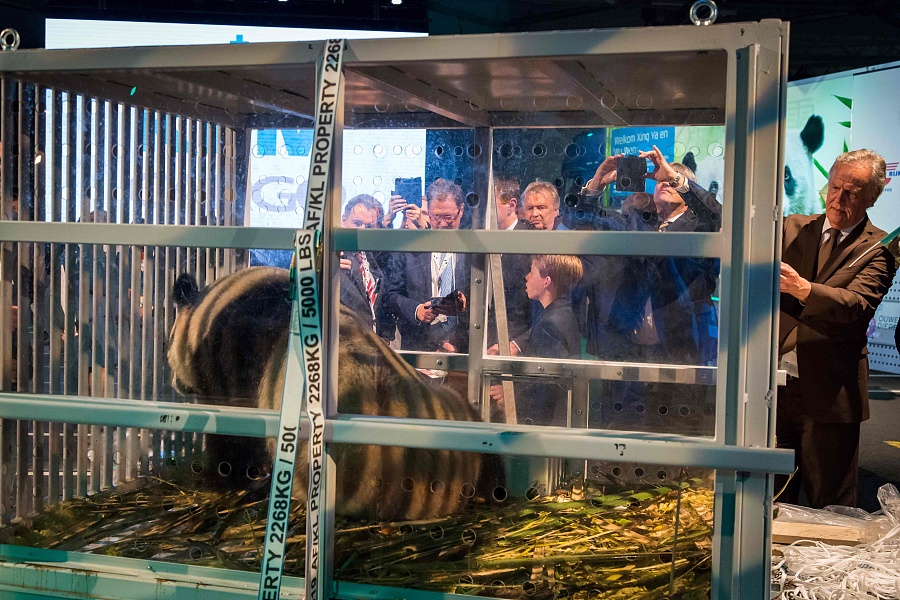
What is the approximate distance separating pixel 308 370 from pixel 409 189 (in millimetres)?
475

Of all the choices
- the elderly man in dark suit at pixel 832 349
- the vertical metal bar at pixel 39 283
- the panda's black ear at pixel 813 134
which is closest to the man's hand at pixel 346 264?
the vertical metal bar at pixel 39 283

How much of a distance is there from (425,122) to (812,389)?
2.08 metres

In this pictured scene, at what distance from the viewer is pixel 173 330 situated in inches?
75.4

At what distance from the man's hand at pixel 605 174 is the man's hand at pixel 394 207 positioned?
1.28ft

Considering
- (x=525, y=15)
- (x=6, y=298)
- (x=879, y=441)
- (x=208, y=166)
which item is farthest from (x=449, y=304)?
(x=879, y=441)

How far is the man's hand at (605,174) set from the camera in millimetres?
1708

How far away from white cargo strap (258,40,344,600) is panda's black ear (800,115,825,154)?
6.10m

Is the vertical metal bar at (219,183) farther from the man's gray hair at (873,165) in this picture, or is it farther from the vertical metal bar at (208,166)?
the man's gray hair at (873,165)

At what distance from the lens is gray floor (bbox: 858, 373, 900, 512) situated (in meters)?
4.90

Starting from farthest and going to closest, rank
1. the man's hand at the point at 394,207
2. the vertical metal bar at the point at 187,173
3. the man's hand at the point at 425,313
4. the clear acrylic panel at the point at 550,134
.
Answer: the vertical metal bar at the point at 187,173
the man's hand at the point at 425,313
the man's hand at the point at 394,207
the clear acrylic panel at the point at 550,134

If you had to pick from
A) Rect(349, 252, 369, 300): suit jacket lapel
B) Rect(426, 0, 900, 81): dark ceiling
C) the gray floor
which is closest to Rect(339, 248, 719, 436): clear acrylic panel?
Rect(349, 252, 369, 300): suit jacket lapel

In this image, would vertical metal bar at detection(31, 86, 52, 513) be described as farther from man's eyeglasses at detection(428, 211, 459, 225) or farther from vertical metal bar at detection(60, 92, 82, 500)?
man's eyeglasses at detection(428, 211, 459, 225)

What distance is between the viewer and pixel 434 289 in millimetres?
1897

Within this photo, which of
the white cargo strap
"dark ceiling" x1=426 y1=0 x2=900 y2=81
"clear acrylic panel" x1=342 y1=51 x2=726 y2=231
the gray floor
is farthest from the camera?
"dark ceiling" x1=426 y1=0 x2=900 y2=81
